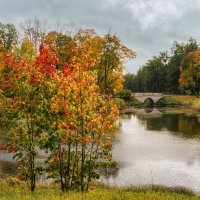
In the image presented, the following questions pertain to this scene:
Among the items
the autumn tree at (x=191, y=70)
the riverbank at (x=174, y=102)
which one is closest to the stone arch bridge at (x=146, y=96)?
the riverbank at (x=174, y=102)

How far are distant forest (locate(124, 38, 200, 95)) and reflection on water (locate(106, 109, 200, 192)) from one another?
176 feet

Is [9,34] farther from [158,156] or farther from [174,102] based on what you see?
[158,156]

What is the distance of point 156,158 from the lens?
30906 millimetres

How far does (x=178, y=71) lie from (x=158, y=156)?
8852 cm

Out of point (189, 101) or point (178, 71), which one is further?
point (178, 71)

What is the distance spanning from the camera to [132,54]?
239 ft

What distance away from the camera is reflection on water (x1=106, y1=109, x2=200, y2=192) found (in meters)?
24.0

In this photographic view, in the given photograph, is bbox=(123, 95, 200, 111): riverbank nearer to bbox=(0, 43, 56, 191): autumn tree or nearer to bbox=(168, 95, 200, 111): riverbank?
bbox=(168, 95, 200, 111): riverbank

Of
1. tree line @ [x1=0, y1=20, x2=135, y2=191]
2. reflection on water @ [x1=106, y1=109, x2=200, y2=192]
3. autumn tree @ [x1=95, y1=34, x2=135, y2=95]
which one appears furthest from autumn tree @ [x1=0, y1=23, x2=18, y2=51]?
tree line @ [x1=0, y1=20, x2=135, y2=191]

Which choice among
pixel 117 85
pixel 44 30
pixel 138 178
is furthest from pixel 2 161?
pixel 44 30

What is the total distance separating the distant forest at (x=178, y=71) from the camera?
101 metres

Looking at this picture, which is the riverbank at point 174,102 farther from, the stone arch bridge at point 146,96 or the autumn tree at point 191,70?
the autumn tree at point 191,70

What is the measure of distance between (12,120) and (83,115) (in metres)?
3.13

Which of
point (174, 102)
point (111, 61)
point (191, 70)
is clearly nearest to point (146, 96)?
point (174, 102)
